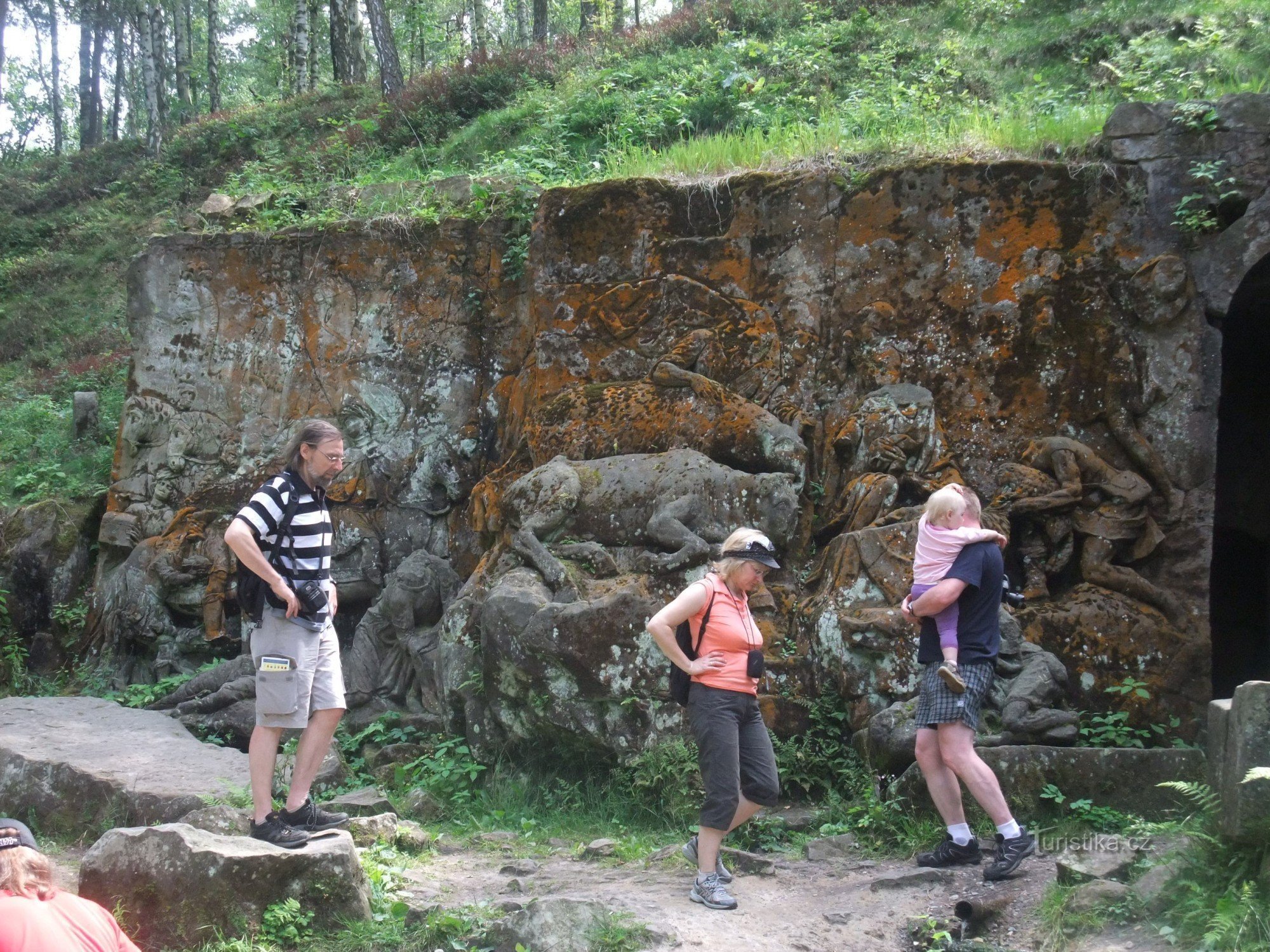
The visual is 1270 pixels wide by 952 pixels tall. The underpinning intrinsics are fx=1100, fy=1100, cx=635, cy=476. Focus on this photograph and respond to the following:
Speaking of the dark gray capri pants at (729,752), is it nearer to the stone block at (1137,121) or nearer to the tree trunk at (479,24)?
the stone block at (1137,121)

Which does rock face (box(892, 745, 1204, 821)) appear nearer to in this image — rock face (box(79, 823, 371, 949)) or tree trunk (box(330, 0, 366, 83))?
rock face (box(79, 823, 371, 949))

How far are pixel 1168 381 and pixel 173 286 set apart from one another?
878cm

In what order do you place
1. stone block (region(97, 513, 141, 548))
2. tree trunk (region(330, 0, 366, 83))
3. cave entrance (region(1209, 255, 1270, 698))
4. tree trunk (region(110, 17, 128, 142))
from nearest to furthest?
cave entrance (region(1209, 255, 1270, 698)), stone block (region(97, 513, 141, 548)), tree trunk (region(330, 0, 366, 83)), tree trunk (region(110, 17, 128, 142))

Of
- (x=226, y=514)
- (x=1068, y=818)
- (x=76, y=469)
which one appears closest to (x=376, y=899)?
(x=1068, y=818)

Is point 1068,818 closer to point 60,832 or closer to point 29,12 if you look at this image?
point 60,832

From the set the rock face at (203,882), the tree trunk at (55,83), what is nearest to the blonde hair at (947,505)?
the rock face at (203,882)

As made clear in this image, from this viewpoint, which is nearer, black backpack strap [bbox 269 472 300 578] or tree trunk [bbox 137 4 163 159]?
black backpack strap [bbox 269 472 300 578]

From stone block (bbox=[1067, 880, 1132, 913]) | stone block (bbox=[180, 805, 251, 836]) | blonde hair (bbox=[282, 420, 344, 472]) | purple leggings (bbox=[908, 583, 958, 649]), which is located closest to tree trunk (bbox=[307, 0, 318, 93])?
blonde hair (bbox=[282, 420, 344, 472])

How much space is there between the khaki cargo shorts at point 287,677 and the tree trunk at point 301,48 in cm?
1992

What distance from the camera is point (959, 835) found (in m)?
5.27

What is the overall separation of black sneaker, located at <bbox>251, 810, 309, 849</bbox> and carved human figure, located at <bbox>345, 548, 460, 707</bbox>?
12.1 ft

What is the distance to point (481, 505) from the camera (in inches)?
347

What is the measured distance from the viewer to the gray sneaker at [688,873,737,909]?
4945 mm

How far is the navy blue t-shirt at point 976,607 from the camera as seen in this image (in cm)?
525
